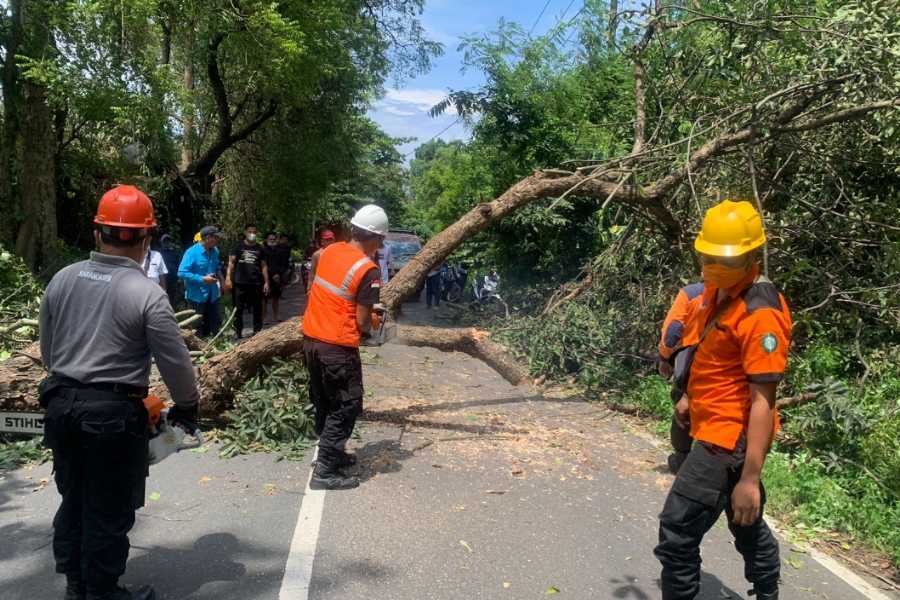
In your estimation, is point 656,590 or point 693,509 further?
point 656,590

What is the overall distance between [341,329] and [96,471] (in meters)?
2.04

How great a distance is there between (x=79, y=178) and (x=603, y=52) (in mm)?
10451

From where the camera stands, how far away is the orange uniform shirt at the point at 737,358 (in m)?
2.67

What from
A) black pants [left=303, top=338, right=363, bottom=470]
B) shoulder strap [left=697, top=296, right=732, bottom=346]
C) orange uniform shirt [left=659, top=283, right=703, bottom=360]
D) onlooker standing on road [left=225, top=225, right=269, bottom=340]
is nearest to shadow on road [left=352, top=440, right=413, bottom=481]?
black pants [left=303, top=338, right=363, bottom=470]

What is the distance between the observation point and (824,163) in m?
6.83

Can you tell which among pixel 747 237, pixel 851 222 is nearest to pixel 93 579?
pixel 747 237

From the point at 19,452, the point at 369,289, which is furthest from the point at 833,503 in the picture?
the point at 19,452

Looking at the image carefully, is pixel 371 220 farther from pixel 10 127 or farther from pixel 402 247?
pixel 402 247

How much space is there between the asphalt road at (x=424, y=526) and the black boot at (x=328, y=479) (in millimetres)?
79

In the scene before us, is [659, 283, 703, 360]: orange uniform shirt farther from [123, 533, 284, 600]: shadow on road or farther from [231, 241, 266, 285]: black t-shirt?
[231, 241, 266, 285]: black t-shirt

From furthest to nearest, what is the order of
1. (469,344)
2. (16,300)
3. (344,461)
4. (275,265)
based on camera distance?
1. (275,265)
2. (16,300)
3. (469,344)
4. (344,461)

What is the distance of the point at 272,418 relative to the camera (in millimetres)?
5609

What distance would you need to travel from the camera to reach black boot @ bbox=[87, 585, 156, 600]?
303 cm

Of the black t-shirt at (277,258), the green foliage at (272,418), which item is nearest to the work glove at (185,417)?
the green foliage at (272,418)
